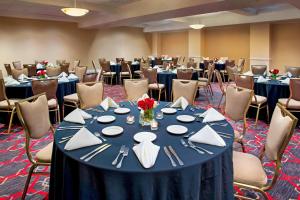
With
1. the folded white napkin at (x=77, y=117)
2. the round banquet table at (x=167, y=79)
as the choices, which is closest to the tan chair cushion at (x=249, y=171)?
the folded white napkin at (x=77, y=117)

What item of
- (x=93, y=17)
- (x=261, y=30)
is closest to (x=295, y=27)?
(x=261, y=30)

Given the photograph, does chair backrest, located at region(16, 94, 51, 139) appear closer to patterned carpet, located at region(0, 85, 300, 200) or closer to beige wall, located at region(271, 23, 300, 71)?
patterned carpet, located at region(0, 85, 300, 200)

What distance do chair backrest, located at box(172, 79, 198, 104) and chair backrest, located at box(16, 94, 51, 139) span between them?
2.00 m

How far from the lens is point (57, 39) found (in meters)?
12.8

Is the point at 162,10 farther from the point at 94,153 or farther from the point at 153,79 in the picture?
the point at 94,153

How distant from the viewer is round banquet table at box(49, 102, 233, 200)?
4.91 ft

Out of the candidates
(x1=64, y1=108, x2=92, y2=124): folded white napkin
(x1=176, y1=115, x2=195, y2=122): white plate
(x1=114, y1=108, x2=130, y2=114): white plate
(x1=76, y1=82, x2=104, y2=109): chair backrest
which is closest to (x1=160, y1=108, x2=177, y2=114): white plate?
(x1=176, y1=115, x2=195, y2=122): white plate

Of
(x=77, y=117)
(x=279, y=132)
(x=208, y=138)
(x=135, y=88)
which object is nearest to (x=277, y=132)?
(x=279, y=132)

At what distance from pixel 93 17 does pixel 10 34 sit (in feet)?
12.3

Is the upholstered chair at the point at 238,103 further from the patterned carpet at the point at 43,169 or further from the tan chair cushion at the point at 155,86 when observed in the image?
the tan chair cushion at the point at 155,86

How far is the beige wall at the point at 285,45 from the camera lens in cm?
1122

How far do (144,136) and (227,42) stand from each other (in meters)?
13.0

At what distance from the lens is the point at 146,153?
160 centimetres

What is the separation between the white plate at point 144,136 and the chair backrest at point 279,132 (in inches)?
37.6
